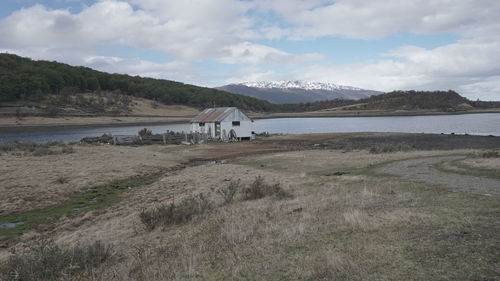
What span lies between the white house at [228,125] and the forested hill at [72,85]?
258 ft

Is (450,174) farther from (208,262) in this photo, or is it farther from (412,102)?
(412,102)

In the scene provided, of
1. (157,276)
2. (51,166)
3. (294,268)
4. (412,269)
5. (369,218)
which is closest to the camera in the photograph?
(412,269)

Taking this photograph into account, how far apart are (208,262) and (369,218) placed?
374 centimetres

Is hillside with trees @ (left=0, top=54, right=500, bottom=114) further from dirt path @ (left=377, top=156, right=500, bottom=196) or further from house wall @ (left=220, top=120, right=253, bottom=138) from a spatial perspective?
dirt path @ (left=377, top=156, right=500, bottom=196)

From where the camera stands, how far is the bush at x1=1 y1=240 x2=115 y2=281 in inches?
278

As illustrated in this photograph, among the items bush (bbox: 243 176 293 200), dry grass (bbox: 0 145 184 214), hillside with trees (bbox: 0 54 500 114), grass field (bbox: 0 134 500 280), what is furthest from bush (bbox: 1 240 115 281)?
hillside with trees (bbox: 0 54 500 114)

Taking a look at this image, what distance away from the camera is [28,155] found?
109ft

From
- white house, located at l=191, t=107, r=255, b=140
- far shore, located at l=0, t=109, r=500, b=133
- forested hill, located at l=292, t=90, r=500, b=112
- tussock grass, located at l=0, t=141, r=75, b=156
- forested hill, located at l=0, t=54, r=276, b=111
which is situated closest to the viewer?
tussock grass, located at l=0, t=141, r=75, b=156

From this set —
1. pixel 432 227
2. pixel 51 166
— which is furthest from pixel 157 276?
pixel 51 166

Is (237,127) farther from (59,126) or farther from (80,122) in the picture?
(80,122)

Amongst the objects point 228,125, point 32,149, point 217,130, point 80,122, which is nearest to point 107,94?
point 80,122

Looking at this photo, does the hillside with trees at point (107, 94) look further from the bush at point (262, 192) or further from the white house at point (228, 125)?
the bush at point (262, 192)

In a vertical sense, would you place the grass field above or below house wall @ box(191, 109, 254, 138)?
below

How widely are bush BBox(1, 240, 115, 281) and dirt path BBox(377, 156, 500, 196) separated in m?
10.4
